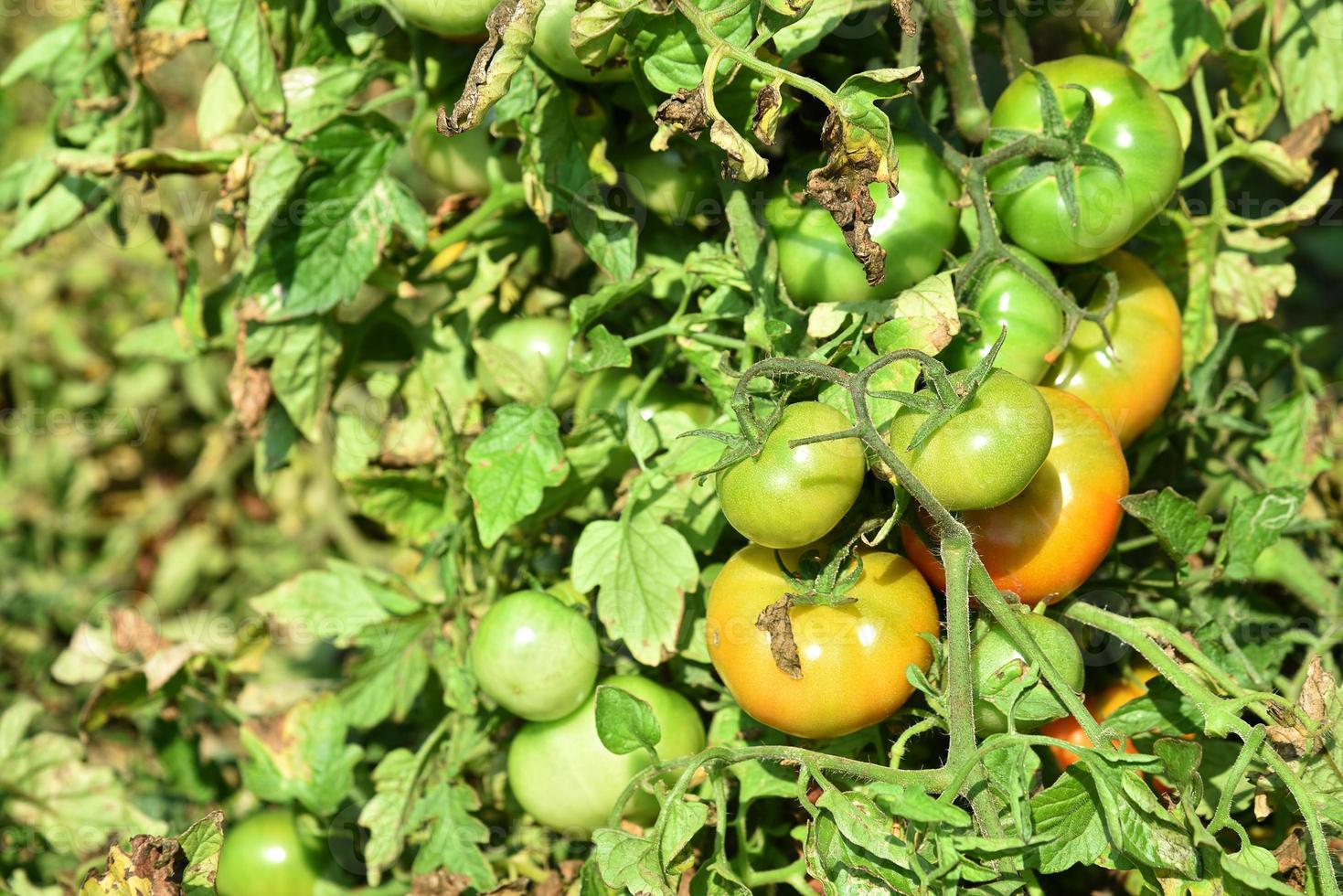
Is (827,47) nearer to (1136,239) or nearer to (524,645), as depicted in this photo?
(1136,239)

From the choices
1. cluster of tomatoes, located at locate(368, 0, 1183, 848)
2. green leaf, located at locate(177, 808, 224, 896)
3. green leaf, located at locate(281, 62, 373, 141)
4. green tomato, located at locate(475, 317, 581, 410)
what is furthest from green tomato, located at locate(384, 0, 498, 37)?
green leaf, located at locate(177, 808, 224, 896)

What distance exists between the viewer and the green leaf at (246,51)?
0.89 m

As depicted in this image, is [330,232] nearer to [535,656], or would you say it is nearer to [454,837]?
[535,656]

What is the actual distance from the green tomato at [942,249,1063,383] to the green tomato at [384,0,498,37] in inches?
15.5

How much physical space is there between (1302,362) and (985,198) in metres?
0.53

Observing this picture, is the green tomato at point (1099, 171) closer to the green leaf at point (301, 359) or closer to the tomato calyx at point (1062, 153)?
the tomato calyx at point (1062, 153)

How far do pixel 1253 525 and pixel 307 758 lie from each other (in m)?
0.77

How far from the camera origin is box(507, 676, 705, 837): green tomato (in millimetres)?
828

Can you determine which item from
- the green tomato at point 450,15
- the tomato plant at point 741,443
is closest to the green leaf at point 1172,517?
the tomato plant at point 741,443

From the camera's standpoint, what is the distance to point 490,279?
37.4 inches

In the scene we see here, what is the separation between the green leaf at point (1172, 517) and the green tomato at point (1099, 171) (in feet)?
0.56

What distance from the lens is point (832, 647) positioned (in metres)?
0.71

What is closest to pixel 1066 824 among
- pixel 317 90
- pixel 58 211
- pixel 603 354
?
pixel 603 354

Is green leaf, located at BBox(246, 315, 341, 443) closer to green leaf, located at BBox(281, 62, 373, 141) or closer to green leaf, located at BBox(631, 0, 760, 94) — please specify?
green leaf, located at BBox(281, 62, 373, 141)
